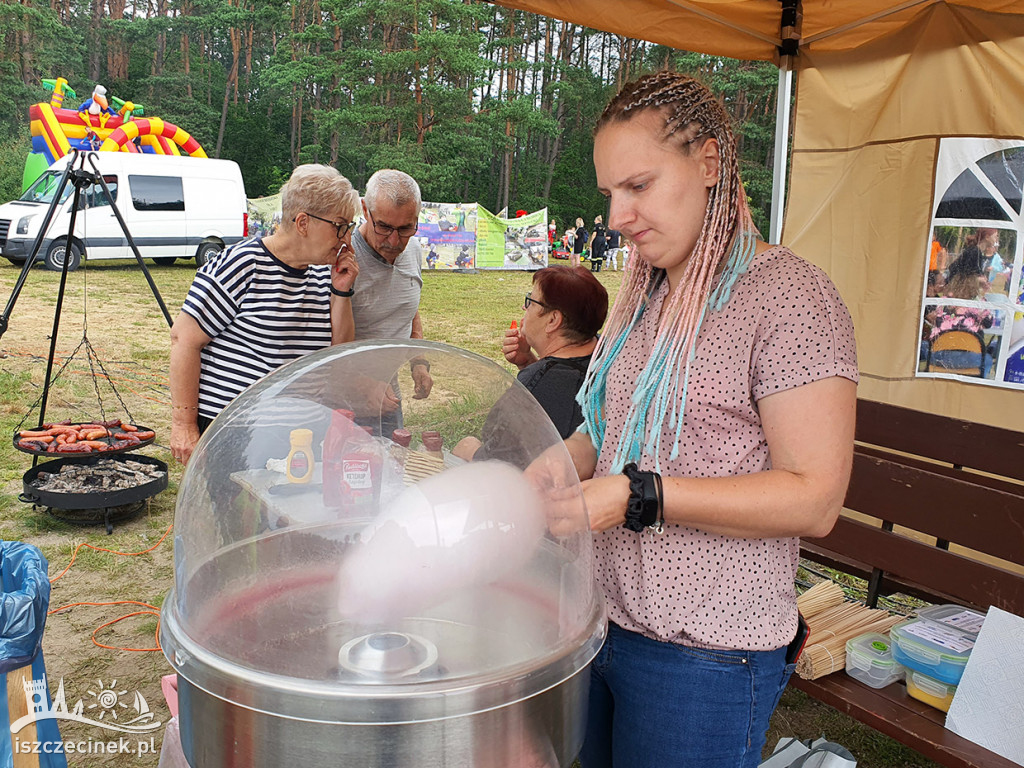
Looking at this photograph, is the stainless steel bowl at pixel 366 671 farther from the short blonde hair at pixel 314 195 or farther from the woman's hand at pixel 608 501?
the short blonde hair at pixel 314 195

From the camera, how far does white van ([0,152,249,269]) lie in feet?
44.2

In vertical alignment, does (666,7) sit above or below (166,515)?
above

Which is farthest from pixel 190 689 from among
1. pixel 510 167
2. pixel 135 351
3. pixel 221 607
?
pixel 510 167

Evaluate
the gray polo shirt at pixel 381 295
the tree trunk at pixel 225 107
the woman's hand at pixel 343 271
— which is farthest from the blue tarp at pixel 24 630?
the tree trunk at pixel 225 107

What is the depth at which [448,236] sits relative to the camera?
1881 centimetres

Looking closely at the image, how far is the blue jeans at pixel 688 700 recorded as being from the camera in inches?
43.8

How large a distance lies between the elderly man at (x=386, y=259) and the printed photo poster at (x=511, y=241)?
16233mm

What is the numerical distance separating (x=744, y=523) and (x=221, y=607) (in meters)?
0.69

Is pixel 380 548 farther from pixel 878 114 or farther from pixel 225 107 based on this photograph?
pixel 225 107

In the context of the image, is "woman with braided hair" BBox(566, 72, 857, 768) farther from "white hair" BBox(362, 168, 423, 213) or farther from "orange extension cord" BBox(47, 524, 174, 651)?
"orange extension cord" BBox(47, 524, 174, 651)

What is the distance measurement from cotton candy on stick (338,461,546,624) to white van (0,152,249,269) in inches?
561

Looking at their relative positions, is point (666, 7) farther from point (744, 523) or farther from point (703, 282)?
point (744, 523)

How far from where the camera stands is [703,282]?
44.6 inches

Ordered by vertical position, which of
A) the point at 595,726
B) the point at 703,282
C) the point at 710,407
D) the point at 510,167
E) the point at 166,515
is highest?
the point at 510,167
